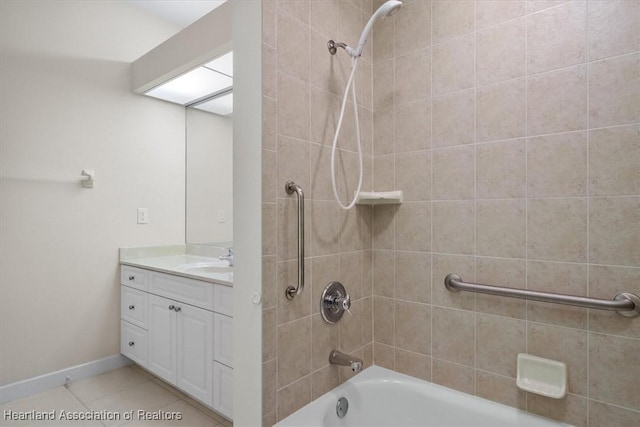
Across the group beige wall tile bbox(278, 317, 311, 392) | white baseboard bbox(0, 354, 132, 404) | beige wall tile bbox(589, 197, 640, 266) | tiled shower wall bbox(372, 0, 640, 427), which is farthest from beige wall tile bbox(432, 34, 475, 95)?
white baseboard bbox(0, 354, 132, 404)

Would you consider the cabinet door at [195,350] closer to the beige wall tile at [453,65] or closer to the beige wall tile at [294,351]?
the beige wall tile at [294,351]

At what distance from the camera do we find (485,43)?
4.60ft

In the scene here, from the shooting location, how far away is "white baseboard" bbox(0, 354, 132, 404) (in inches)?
83.4

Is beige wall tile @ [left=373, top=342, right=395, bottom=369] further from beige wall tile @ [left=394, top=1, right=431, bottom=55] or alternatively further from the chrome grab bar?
beige wall tile @ [left=394, top=1, right=431, bottom=55]

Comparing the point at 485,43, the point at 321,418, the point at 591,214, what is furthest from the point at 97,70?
the point at 591,214

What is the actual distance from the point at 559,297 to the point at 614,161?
0.50 meters

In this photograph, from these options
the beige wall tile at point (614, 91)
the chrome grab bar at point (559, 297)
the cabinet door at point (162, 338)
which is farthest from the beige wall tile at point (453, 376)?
the cabinet door at point (162, 338)

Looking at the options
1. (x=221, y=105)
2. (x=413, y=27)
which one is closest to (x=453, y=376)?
(x=413, y=27)

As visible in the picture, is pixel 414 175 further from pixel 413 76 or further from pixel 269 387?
pixel 269 387

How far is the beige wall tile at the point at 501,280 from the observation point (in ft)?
4.34

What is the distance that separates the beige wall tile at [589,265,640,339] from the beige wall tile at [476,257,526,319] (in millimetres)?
212

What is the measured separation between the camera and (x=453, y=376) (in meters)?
1.48

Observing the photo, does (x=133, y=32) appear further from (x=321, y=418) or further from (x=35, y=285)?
(x=321, y=418)

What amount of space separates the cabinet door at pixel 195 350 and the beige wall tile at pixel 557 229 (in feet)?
5.28
